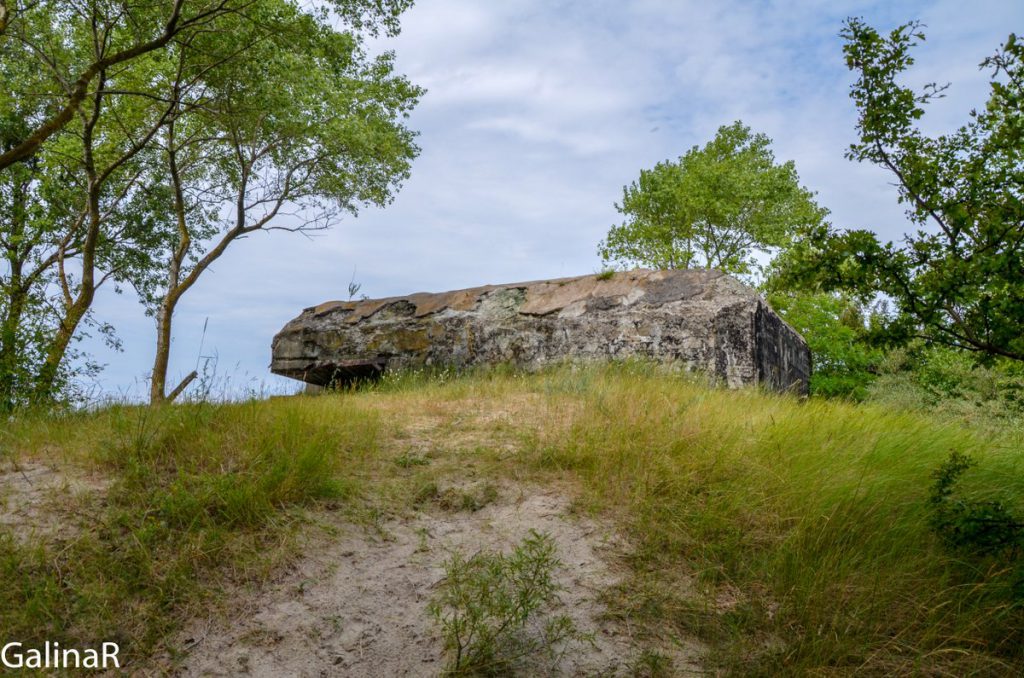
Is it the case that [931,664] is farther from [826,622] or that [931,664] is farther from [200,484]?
[200,484]

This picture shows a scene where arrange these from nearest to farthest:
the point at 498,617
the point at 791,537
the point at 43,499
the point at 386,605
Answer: the point at 498,617, the point at 386,605, the point at 791,537, the point at 43,499

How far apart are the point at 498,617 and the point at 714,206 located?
17871 millimetres

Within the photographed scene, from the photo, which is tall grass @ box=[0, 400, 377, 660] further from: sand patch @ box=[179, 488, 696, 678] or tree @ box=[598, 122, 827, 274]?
tree @ box=[598, 122, 827, 274]

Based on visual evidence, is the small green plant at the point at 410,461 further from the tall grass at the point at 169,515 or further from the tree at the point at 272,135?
the tree at the point at 272,135

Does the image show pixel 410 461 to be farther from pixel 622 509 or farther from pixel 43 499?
pixel 43 499

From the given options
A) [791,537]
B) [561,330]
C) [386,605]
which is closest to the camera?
[386,605]

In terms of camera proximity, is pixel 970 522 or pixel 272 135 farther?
pixel 272 135

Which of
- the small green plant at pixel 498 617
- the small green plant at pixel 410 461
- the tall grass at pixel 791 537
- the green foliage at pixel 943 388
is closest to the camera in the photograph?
the small green plant at pixel 498 617

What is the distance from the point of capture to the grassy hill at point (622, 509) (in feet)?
11.3

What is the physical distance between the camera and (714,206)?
19281 mm

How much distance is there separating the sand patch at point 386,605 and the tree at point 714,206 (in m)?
16.7

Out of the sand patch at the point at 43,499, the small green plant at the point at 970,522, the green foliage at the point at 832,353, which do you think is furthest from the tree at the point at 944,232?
the green foliage at the point at 832,353

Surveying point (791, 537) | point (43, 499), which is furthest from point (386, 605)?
point (43, 499)

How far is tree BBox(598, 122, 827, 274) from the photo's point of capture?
19484 millimetres
